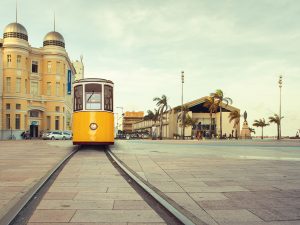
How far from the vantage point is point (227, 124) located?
82.8m

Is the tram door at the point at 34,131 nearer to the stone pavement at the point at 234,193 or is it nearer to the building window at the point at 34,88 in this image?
the building window at the point at 34,88

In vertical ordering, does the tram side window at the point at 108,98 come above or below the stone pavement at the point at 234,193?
above

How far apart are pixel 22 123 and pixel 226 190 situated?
191 feet

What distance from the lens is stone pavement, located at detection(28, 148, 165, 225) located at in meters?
4.71

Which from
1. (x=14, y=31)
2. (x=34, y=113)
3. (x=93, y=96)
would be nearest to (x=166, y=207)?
(x=93, y=96)

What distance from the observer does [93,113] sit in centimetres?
1806

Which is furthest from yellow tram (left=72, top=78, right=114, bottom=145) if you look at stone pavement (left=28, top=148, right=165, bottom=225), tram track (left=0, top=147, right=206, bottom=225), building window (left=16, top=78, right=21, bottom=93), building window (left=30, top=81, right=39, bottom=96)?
building window (left=30, top=81, right=39, bottom=96)

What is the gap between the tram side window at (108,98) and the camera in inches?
731

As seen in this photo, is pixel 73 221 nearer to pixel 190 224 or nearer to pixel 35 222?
pixel 35 222

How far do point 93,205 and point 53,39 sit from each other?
66.0 metres

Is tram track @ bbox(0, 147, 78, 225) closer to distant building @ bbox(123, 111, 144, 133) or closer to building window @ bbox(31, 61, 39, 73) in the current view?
building window @ bbox(31, 61, 39, 73)

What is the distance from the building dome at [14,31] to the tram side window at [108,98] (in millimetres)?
48587

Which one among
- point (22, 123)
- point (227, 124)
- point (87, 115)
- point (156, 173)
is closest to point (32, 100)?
point (22, 123)

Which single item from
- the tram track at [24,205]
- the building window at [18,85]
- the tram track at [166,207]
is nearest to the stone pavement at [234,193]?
the tram track at [166,207]
